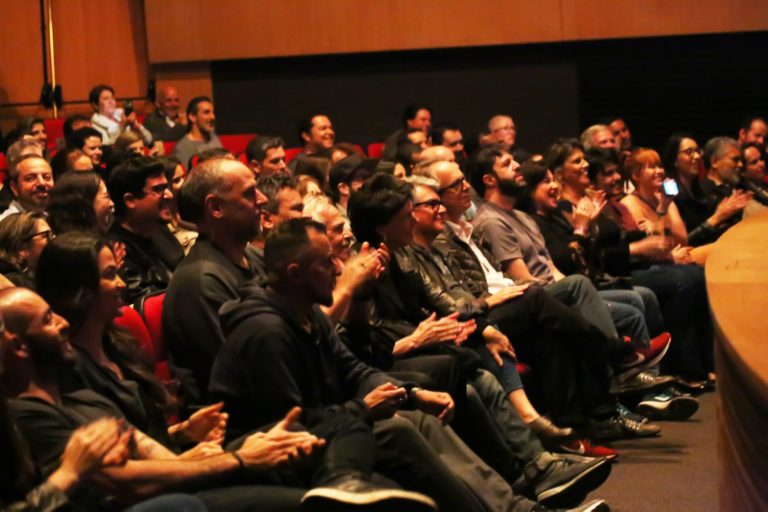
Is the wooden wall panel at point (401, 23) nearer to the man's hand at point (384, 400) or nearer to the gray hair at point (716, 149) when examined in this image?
the gray hair at point (716, 149)

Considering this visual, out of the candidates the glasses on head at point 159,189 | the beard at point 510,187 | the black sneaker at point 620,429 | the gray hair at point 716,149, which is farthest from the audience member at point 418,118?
the glasses on head at point 159,189

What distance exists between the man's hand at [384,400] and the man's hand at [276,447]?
0.41 metres

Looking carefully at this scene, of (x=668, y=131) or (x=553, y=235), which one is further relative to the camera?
(x=668, y=131)

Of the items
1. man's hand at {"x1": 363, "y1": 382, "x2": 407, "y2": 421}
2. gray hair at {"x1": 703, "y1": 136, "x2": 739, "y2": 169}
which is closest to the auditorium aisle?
man's hand at {"x1": 363, "y1": 382, "x2": 407, "y2": 421}

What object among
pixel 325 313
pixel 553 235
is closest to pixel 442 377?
pixel 325 313

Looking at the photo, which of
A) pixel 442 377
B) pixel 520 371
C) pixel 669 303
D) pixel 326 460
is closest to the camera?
pixel 326 460

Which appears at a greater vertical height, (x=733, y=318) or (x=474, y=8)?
(x=474, y=8)

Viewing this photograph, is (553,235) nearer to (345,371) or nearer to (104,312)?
(345,371)

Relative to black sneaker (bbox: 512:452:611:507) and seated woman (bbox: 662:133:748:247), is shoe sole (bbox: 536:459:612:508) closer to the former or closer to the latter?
black sneaker (bbox: 512:452:611:507)

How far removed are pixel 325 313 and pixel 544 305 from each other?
154 centimetres

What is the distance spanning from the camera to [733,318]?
68.2 inches

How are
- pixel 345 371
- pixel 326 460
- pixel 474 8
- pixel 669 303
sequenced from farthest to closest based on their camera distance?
pixel 474 8
pixel 669 303
pixel 345 371
pixel 326 460

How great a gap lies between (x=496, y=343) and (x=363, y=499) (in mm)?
1896

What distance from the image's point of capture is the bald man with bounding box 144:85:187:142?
870 cm
